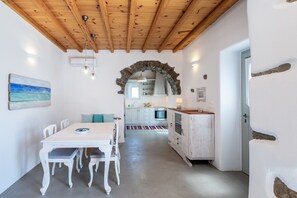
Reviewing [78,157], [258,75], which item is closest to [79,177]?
[78,157]

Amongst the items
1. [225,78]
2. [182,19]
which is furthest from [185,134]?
[182,19]

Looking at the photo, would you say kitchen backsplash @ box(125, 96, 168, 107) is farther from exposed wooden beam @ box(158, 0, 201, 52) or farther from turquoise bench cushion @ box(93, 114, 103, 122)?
exposed wooden beam @ box(158, 0, 201, 52)

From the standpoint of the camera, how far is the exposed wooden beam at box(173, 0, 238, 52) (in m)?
3.02

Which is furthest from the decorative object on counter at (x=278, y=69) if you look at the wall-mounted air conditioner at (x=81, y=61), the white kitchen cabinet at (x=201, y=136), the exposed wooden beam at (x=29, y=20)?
the wall-mounted air conditioner at (x=81, y=61)

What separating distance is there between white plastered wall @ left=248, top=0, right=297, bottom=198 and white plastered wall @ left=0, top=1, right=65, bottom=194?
3200 mm

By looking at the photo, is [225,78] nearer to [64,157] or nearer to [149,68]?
[149,68]

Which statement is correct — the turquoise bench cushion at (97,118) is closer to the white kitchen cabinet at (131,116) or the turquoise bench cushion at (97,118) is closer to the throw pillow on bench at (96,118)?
the throw pillow on bench at (96,118)

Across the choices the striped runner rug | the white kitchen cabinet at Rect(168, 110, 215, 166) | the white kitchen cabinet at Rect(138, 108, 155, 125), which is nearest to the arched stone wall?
the white kitchen cabinet at Rect(168, 110, 215, 166)

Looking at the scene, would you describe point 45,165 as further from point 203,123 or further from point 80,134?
point 203,123

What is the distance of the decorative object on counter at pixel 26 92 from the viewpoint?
304 cm

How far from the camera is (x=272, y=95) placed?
91cm

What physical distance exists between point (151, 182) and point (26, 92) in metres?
2.65

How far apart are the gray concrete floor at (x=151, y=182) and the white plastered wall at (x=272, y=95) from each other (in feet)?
6.31

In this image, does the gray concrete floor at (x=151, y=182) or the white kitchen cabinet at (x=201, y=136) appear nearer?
the gray concrete floor at (x=151, y=182)
